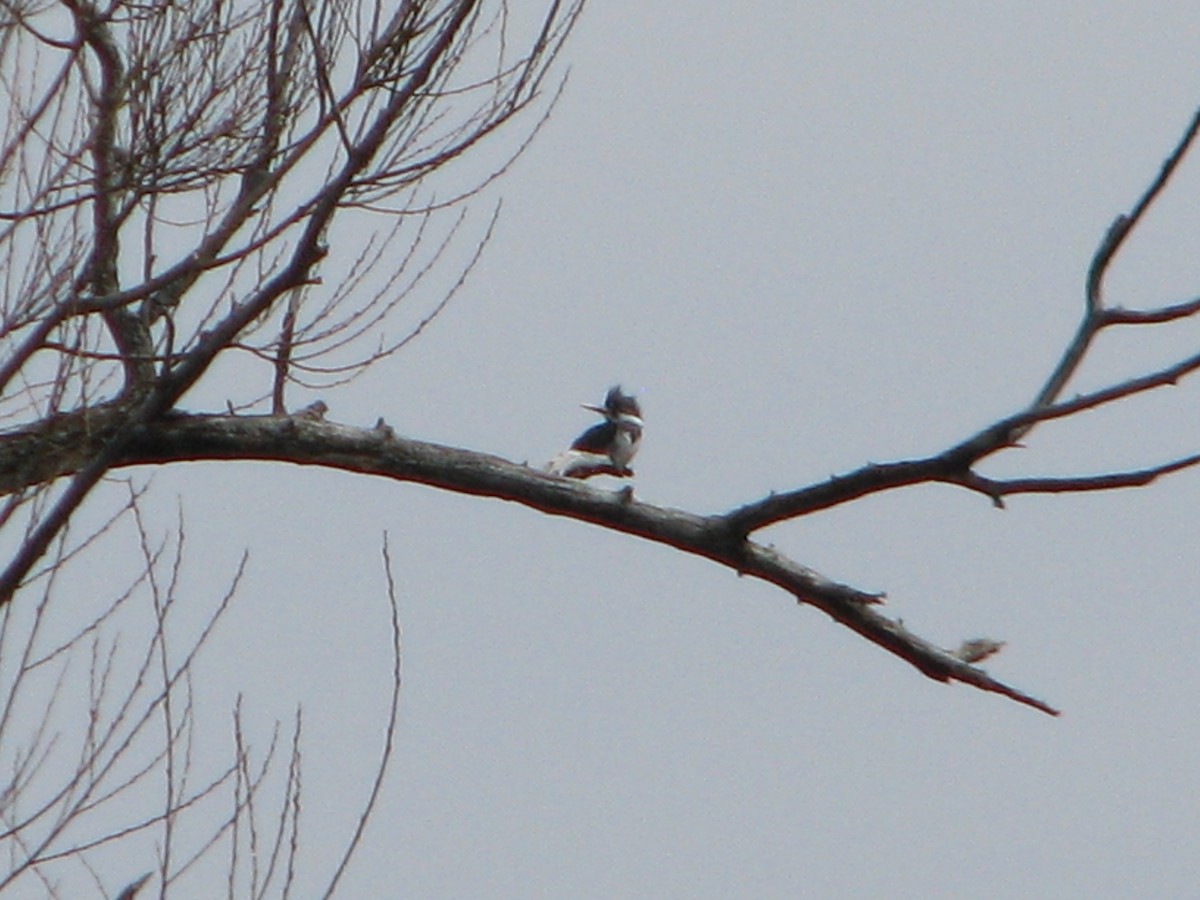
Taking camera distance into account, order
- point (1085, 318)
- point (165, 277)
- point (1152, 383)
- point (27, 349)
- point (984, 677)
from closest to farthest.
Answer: point (1152, 383) < point (1085, 318) < point (27, 349) < point (984, 677) < point (165, 277)

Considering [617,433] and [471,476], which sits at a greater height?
[617,433]

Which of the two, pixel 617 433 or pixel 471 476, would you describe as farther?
pixel 617 433

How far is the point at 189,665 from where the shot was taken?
11.2 ft

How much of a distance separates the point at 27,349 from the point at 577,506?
120cm

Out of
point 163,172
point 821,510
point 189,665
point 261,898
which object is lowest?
point 261,898

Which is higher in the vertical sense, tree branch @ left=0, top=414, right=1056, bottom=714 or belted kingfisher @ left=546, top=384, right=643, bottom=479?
A: belted kingfisher @ left=546, top=384, right=643, bottom=479

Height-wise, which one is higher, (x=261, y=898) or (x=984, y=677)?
(x=984, y=677)

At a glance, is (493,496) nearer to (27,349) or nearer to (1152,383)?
(27,349)

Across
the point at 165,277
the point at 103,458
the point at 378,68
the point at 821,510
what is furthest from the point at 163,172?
the point at 821,510

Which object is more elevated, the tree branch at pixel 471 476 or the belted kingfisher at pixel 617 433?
the belted kingfisher at pixel 617 433

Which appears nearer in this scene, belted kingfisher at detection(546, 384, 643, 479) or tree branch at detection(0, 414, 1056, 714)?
tree branch at detection(0, 414, 1056, 714)

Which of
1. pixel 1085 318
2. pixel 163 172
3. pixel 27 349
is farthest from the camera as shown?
pixel 163 172

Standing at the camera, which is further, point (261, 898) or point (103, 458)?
point (261, 898)

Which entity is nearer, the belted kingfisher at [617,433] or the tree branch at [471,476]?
the tree branch at [471,476]
